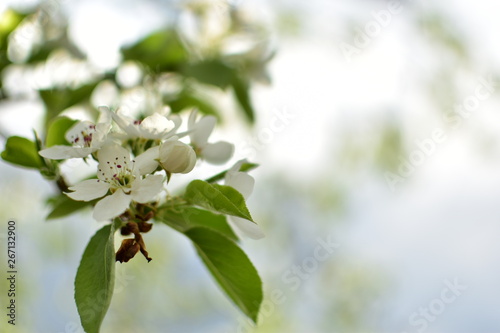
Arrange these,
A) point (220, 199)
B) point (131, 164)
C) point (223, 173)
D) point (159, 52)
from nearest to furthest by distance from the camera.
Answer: point (220, 199) < point (131, 164) < point (223, 173) < point (159, 52)

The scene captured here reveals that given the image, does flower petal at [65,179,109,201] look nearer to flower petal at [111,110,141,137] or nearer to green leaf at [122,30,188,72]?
flower petal at [111,110,141,137]

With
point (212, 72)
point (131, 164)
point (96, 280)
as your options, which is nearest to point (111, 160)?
point (131, 164)

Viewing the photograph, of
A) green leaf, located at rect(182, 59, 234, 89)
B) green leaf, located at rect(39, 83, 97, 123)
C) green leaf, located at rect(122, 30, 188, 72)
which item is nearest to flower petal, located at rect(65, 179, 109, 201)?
green leaf, located at rect(39, 83, 97, 123)

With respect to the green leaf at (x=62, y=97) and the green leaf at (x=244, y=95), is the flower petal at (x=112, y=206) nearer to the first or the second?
the green leaf at (x=62, y=97)

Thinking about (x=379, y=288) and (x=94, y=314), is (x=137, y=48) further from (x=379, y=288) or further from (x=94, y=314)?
Answer: (x=379, y=288)

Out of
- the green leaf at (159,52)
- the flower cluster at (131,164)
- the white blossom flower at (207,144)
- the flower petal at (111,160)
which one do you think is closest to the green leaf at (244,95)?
the green leaf at (159,52)

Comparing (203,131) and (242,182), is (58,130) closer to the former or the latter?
(203,131)
